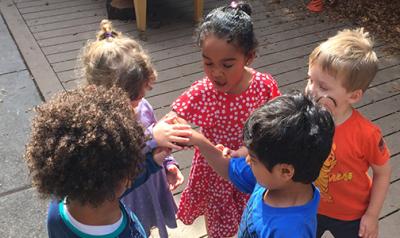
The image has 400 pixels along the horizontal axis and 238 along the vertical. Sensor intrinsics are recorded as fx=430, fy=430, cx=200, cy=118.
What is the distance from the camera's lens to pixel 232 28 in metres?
1.78

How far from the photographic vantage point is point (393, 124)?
11.0 ft

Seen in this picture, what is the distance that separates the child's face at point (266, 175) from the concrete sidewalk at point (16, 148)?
65.2 inches

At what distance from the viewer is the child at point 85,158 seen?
43.7 inches

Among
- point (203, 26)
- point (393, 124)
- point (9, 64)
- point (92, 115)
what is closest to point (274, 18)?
point (393, 124)

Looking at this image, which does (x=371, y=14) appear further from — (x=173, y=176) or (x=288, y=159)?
(x=288, y=159)

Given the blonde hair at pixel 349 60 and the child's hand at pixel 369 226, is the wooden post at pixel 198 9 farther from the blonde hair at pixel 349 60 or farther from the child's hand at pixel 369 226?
the child's hand at pixel 369 226

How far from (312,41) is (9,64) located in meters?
3.17

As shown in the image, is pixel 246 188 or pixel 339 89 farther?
pixel 339 89

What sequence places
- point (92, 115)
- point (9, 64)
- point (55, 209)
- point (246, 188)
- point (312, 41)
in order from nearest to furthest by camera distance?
point (92, 115), point (55, 209), point (246, 188), point (9, 64), point (312, 41)

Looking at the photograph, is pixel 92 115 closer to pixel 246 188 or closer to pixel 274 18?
pixel 246 188

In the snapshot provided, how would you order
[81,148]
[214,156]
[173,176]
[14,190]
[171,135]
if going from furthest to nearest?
1. [14,190]
2. [173,176]
3. [214,156]
4. [171,135]
5. [81,148]

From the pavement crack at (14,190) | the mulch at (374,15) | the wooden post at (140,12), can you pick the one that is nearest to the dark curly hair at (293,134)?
the pavement crack at (14,190)

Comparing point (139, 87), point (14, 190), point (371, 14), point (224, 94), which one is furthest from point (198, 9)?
point (139, 87)

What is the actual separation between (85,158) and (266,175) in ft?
1.74
